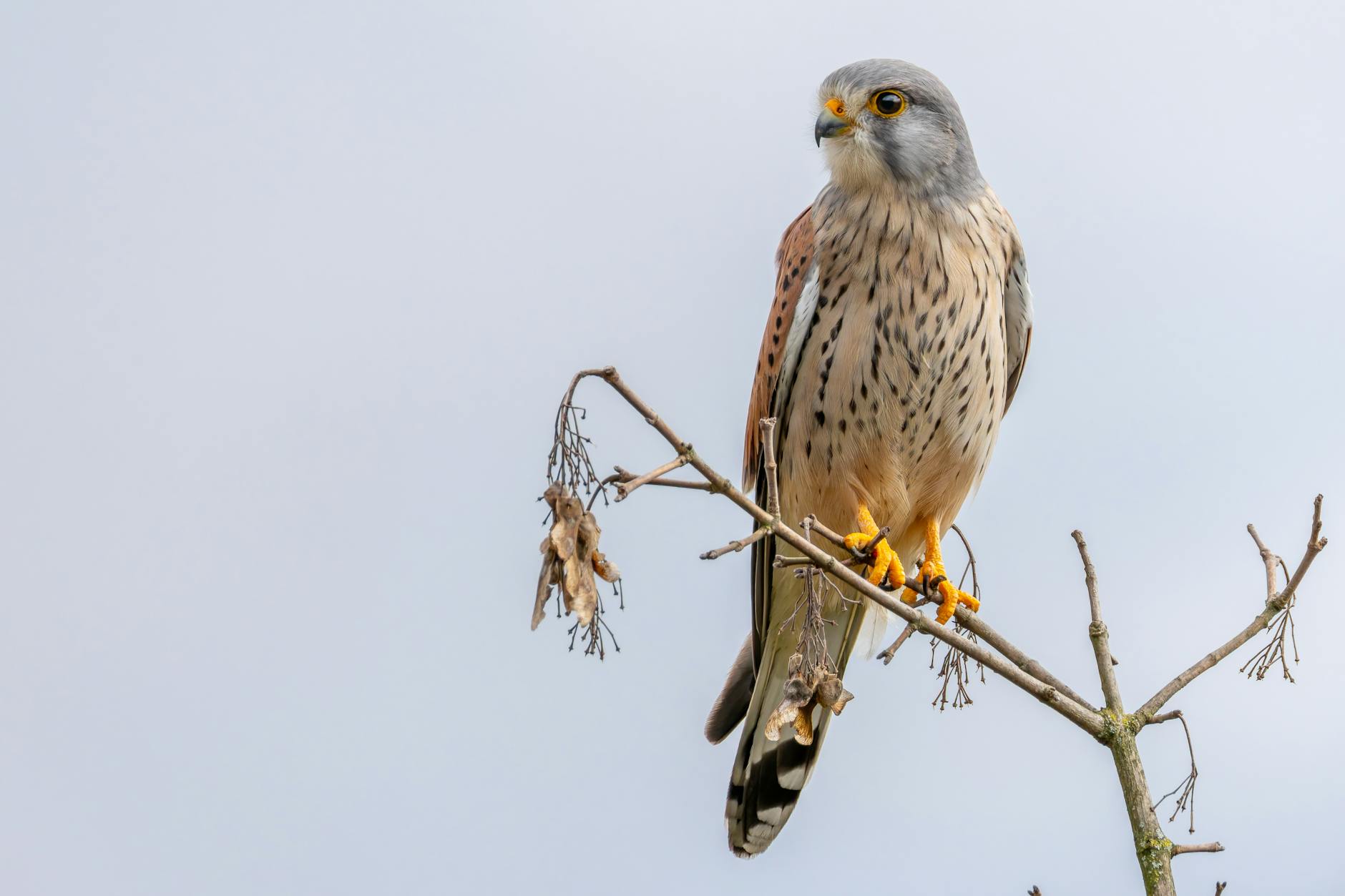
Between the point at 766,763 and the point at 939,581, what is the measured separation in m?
0.91

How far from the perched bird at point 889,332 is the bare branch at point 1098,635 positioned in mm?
694

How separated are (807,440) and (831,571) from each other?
64.5 inches

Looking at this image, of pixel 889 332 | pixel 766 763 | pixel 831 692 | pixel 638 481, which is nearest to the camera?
pixel 638 481

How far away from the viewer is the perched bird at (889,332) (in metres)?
3.70

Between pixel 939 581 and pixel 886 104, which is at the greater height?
pixel 886 104

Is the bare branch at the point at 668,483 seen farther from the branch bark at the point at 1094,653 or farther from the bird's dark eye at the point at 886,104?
the bird's dark eye at the point at 886,104

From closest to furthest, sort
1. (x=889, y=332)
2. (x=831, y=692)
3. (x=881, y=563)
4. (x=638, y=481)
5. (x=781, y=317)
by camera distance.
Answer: (x=638, y=481) < (x=831, y=692) < (x=881, y=563) < (x=889, y=332) < (x=781, y=317)

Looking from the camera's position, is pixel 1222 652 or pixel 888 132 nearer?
pixel 1222 652

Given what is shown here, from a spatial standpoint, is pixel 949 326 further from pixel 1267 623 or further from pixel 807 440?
pixel 1267 623

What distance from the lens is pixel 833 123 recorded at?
12.4 feet

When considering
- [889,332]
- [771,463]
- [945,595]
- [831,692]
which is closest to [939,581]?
[945,595]

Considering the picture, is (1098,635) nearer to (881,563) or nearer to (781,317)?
(881,563)

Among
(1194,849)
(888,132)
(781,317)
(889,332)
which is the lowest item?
(1194,849)

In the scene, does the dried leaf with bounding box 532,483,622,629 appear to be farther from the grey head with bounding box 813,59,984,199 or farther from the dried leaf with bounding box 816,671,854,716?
the grey head with bounding box 813,59,984,199
